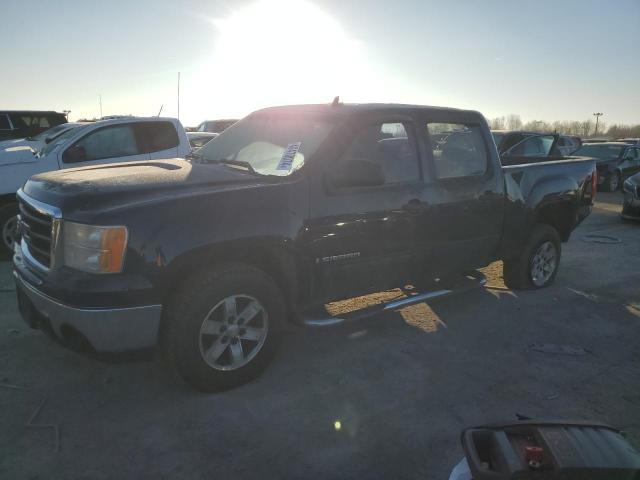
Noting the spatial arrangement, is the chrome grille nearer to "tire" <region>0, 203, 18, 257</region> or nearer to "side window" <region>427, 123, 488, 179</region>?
"side window" <region>427, 123, 488, 179</region>

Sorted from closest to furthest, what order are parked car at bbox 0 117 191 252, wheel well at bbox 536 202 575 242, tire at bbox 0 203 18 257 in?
wheel well at bbox 536 202 575 242 < tire at bbox 0 203 18 257 < parked car at bbox 0 117 191 252

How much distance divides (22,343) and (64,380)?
33.1 inches

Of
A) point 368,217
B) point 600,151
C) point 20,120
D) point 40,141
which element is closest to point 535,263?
point 368,217

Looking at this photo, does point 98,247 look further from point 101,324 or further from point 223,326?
point 223,326

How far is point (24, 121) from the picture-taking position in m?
12.7

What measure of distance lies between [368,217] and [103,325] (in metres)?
1.95

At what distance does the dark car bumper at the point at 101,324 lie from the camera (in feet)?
9.07

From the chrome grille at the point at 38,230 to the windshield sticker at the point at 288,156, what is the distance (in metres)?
1.50

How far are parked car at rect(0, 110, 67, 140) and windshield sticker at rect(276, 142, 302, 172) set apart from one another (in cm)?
1146

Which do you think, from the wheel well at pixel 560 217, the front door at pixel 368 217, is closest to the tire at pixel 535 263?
the wheel well at pixel 560 217

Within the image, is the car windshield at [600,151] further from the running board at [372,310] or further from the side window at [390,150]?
the side window at [390,150]

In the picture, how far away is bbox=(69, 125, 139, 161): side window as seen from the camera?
22.9ft

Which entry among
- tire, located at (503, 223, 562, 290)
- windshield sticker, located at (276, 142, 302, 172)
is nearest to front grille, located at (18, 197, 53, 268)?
windshield sticker, located at (276, 142, 302, 172)

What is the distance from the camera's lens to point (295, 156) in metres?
3.61
